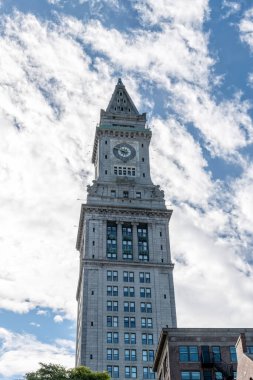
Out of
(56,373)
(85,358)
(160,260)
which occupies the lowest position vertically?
(56,373)

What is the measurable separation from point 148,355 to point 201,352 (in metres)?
45.4

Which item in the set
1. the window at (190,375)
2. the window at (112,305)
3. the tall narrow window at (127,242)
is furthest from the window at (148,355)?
the window at (190,375)

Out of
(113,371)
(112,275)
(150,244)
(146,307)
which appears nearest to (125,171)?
(150,244)

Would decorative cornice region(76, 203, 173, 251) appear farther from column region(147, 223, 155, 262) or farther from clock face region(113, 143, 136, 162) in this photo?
clock face region(113, 143, 136, 162)

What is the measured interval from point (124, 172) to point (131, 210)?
14273 millimetres

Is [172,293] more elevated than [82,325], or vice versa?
[172,293]

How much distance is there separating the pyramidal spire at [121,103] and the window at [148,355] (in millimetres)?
73198

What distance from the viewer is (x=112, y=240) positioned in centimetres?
14750

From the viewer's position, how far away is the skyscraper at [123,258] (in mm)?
129125

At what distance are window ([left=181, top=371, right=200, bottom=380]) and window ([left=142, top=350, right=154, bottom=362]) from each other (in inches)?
1797

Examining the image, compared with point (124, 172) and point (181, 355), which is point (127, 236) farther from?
point (181, 355)

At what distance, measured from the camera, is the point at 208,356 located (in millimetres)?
84000

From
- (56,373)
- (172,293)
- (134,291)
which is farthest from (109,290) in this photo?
(56,373)

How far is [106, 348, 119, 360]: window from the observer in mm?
127562
